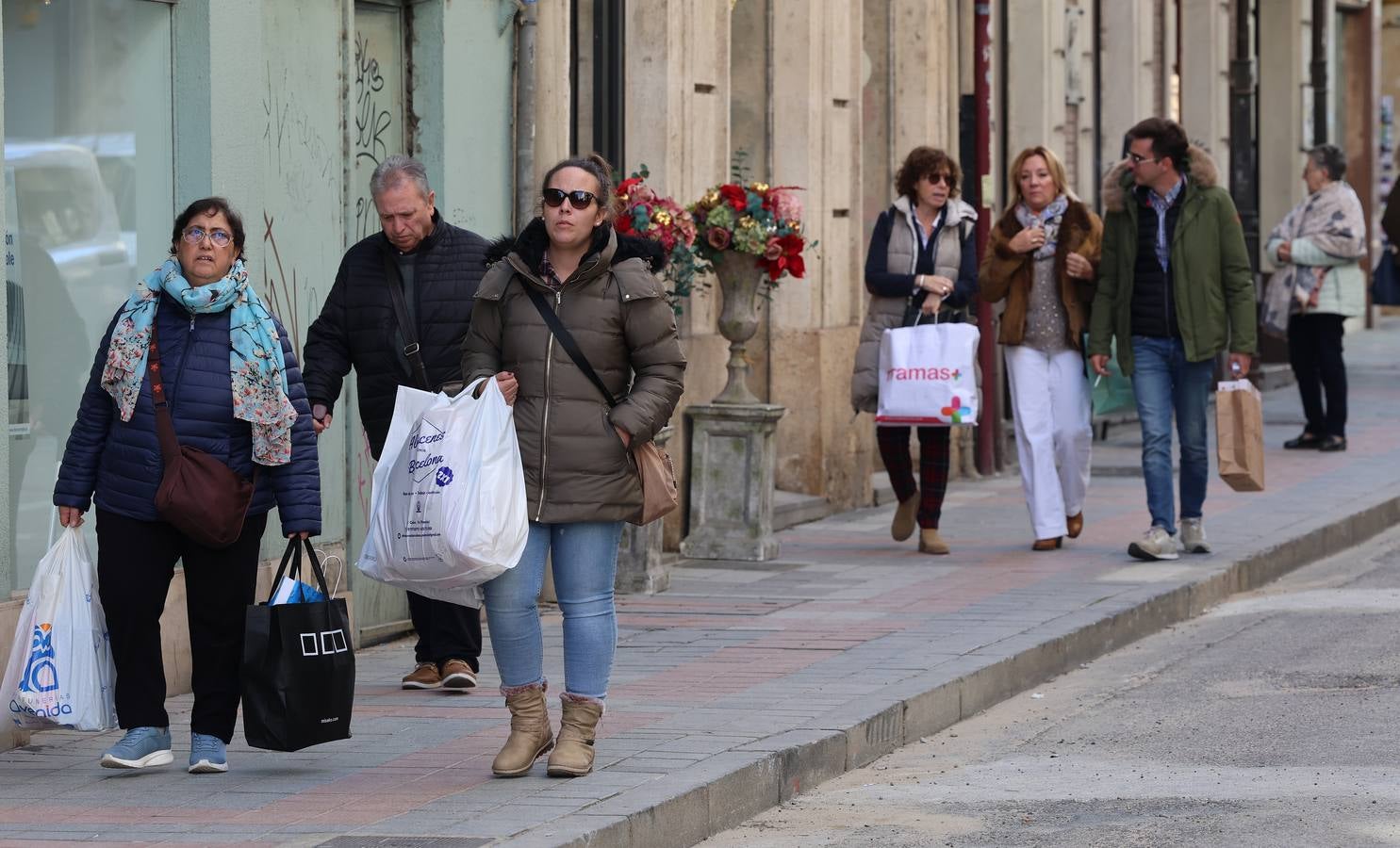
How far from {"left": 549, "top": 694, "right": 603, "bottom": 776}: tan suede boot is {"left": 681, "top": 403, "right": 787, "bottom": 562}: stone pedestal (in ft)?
17.3

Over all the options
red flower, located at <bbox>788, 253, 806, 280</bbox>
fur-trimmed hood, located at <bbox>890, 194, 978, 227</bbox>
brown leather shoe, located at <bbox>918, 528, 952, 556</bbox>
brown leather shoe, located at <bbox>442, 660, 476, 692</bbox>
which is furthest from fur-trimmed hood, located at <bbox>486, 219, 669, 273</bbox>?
brown leather shoe, located at <bbox>918, 528, 952, 556</bbox>

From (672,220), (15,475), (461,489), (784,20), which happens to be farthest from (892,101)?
(461,489)

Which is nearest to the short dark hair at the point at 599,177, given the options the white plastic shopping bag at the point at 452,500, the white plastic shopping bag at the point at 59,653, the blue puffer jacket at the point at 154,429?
the white plastic shopping bag at the point at 452,500

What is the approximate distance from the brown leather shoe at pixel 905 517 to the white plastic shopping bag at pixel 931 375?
67 centimetres

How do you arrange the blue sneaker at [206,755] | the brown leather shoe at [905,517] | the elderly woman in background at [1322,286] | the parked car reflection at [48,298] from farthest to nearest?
the elderly woman in background at [1322,286], the brown leather shoe at [905,517], the parked car reflection at [48,298], the blue sneaker at [206,755]

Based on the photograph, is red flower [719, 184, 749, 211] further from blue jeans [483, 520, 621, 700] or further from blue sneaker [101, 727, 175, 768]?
blue sneaker [101, 727, 175, 768]

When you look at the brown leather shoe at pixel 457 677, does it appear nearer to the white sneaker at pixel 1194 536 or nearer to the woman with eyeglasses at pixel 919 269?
the woman with eyeglasses at pixel 919 269

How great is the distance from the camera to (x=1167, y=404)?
11867 millimetres

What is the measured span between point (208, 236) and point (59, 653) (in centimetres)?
124

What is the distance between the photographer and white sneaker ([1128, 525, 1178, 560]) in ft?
39.7

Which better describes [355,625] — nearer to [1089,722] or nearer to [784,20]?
[1089,722]

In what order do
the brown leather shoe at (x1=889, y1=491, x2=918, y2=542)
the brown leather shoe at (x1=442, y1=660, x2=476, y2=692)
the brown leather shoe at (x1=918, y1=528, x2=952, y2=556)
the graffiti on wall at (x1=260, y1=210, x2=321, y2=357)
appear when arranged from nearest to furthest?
1. the brown leather shoe at (x1=442, y1=660, x2=476, y2=692)
2. the graffiti on wall at (x1=260, y1=210, x2=321, y2=357)
3. the brown leather shoe at (x1=918, y1=528, x2=952, y2=556)
4. the brown leather shoe at (x1=889, y1=491, x2=918, y2=542)

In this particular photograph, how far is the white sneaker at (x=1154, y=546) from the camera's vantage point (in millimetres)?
12094

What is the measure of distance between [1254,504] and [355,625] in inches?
262
